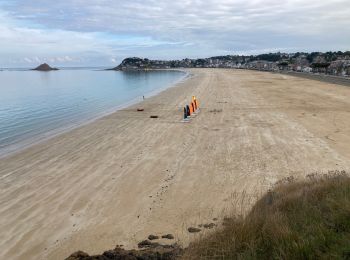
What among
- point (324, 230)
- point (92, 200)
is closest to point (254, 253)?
point (324, 230)

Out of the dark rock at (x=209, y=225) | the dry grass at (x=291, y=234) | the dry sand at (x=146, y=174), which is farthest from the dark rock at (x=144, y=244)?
the dry grass at (x=291, y=234)

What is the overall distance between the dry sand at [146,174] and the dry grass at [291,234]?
5.73 feet

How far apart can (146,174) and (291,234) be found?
706cm

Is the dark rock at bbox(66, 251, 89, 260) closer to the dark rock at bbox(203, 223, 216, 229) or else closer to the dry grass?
the dry grass

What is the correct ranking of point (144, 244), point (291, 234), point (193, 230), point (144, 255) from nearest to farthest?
1. point (291, 234)
2. point (144, 255)
3. point (144, 244)
4. point (193, 230)

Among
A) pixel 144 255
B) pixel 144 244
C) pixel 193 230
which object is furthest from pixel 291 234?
pixel 144 244

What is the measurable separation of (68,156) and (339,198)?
11.1 meters

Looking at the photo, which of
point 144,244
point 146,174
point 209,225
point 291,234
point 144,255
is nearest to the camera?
point 291,234

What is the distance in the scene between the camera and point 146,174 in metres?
11.5

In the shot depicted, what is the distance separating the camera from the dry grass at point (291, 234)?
175 inches

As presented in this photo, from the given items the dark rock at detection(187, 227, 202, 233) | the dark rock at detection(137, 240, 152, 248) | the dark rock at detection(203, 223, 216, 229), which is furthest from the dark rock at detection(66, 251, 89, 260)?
the dark rock at detection(203, 223, 216, 229)

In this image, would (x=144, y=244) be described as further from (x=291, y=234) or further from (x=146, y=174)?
(x=146, y=174)

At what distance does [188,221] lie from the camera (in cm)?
789

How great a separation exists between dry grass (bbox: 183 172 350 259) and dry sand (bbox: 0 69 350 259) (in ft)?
5.73
